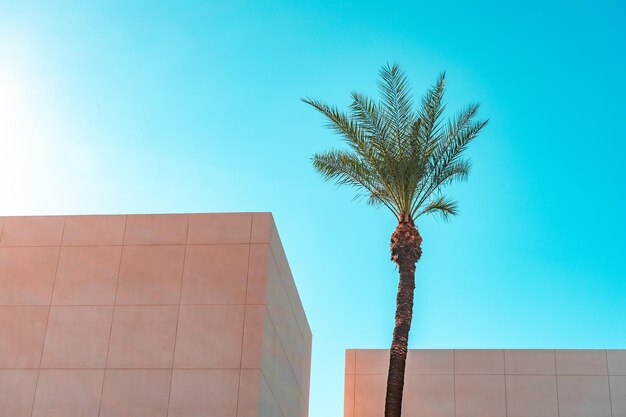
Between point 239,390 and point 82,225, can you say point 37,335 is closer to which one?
point 82,225

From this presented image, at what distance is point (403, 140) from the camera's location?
61.1 ft

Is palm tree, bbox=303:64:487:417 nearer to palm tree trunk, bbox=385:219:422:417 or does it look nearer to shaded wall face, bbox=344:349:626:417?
palm tree trunk, bbox=385:219:422:417

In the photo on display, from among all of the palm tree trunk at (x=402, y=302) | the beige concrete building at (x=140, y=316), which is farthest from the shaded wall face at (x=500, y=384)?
the beige concrete building at (x=140, y=316)

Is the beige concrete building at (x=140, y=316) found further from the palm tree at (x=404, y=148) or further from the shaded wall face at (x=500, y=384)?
the shaded wall face at (x=500, y=384)

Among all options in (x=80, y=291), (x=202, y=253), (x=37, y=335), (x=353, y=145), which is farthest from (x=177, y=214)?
(x=353, y=145)

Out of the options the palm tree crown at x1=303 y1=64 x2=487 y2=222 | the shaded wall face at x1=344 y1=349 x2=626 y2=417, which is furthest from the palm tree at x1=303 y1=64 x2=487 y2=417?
the shaded wall face at x1=344 y1=349 x2=626 y2=417

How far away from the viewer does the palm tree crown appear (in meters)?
18.6

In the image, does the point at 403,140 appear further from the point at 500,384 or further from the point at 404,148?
the point at 500,384

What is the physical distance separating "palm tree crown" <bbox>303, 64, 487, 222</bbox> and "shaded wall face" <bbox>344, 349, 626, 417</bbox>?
585 centimetres

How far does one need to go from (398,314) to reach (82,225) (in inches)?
268

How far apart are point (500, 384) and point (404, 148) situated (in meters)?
7.81

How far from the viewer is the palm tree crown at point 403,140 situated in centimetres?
1858

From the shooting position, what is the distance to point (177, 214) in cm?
1565

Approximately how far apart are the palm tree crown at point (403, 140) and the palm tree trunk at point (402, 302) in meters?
0.49
